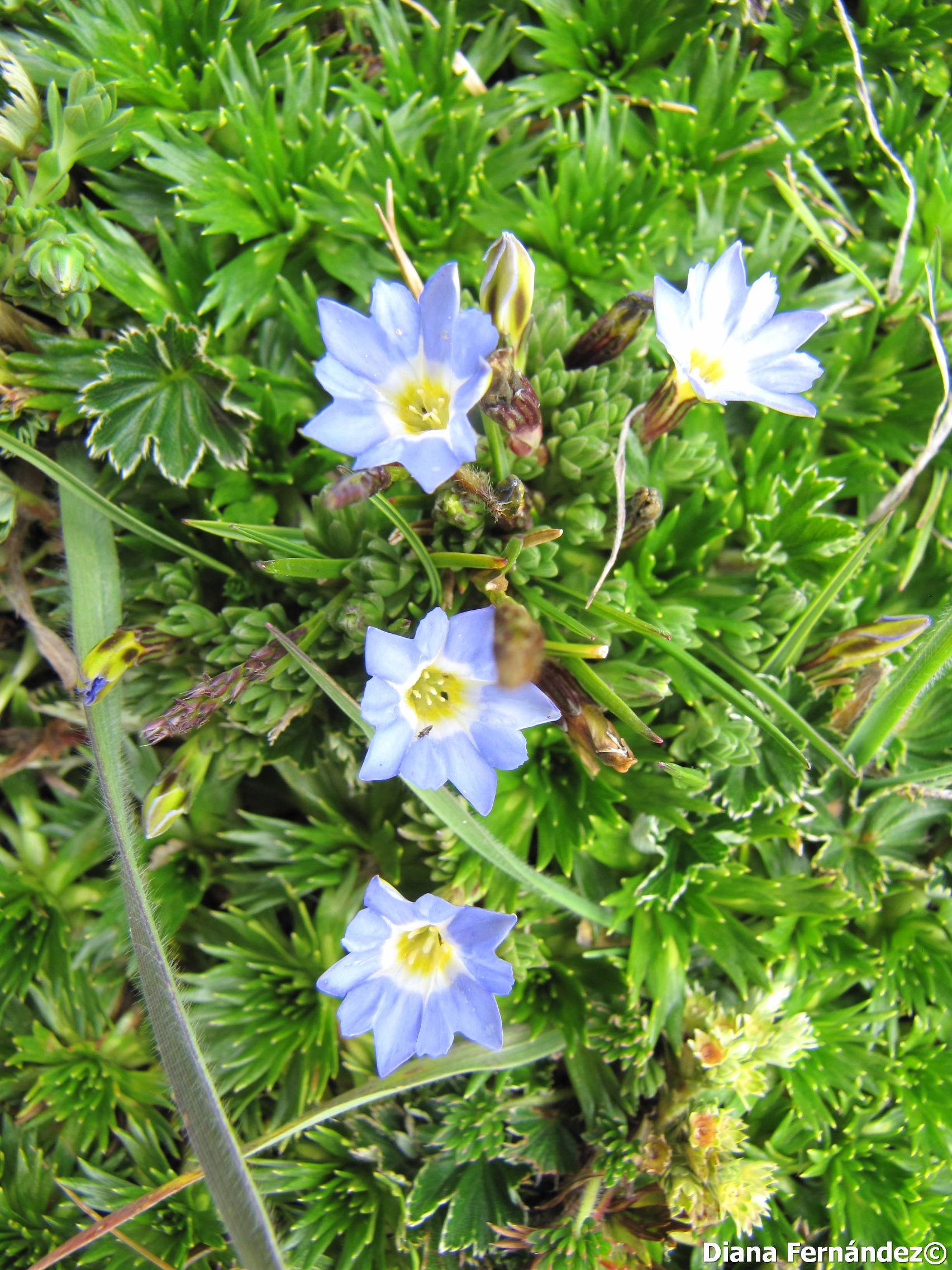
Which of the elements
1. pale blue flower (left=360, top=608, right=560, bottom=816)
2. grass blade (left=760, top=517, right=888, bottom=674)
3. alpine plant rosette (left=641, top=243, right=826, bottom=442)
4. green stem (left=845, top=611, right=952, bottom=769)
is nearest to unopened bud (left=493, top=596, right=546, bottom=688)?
pale blue flower (left=360, top=608, right=560, bottom=816)

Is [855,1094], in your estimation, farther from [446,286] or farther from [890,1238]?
[446,286]

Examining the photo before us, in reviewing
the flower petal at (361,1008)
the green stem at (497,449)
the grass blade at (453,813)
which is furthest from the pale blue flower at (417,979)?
the green stem at (497,449)

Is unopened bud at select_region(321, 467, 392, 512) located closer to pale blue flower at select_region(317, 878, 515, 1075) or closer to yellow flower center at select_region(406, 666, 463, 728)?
yellow flower center at select_region(406, 666, 463, 728)

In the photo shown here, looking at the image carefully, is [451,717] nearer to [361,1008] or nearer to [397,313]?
[361,1008]

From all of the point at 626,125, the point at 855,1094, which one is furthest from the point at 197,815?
the point at 626,125

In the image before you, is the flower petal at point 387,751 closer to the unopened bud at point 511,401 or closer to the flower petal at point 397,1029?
the flower petal at point 397,1029

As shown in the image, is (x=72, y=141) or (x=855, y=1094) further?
(x=855, y=1094)
